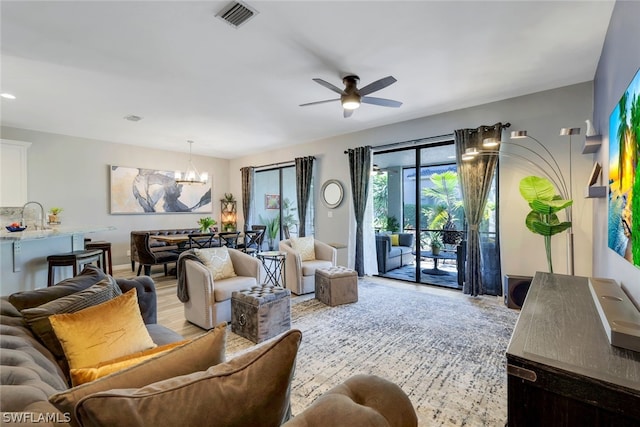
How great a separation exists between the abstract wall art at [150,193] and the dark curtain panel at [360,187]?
14.7ft

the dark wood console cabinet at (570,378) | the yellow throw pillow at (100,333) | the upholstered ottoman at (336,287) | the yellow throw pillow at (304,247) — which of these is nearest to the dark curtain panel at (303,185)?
the yellow throw pillow at (304,247)

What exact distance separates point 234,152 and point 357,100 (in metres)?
5.28

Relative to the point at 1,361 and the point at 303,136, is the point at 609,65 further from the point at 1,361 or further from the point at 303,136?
the point at 303,136

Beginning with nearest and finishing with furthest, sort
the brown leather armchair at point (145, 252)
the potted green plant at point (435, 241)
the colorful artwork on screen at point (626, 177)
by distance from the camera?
the colorful artwork on screen at point (626, 177) → the potted green plant at point (435, 241) → the brown leather armchair at point (145, 252)

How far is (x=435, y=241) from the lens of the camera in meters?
5.25

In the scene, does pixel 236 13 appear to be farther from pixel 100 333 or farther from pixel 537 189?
pixel 537 189

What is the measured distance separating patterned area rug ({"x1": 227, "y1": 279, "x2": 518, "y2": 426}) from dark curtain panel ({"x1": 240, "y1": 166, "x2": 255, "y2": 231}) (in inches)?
171

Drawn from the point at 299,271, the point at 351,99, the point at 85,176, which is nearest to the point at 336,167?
the point at 299,271

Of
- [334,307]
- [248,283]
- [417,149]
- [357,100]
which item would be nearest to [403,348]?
[334,307]

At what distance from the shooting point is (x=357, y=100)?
316cm

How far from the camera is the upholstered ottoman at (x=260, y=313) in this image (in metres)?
2.79

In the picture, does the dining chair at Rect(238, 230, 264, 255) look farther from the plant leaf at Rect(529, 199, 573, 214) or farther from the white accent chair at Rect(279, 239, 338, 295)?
the plant leaf at Rect(529, 199, 573, 214)

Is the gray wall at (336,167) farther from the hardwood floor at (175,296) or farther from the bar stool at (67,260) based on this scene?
the bar stool at (67,260)

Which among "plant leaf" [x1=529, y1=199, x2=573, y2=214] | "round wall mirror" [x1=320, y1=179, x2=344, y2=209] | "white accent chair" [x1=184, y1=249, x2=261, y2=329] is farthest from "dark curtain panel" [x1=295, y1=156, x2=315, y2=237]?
"plant leaf" [x1=529, y1=199, x2=573, y2=214]
